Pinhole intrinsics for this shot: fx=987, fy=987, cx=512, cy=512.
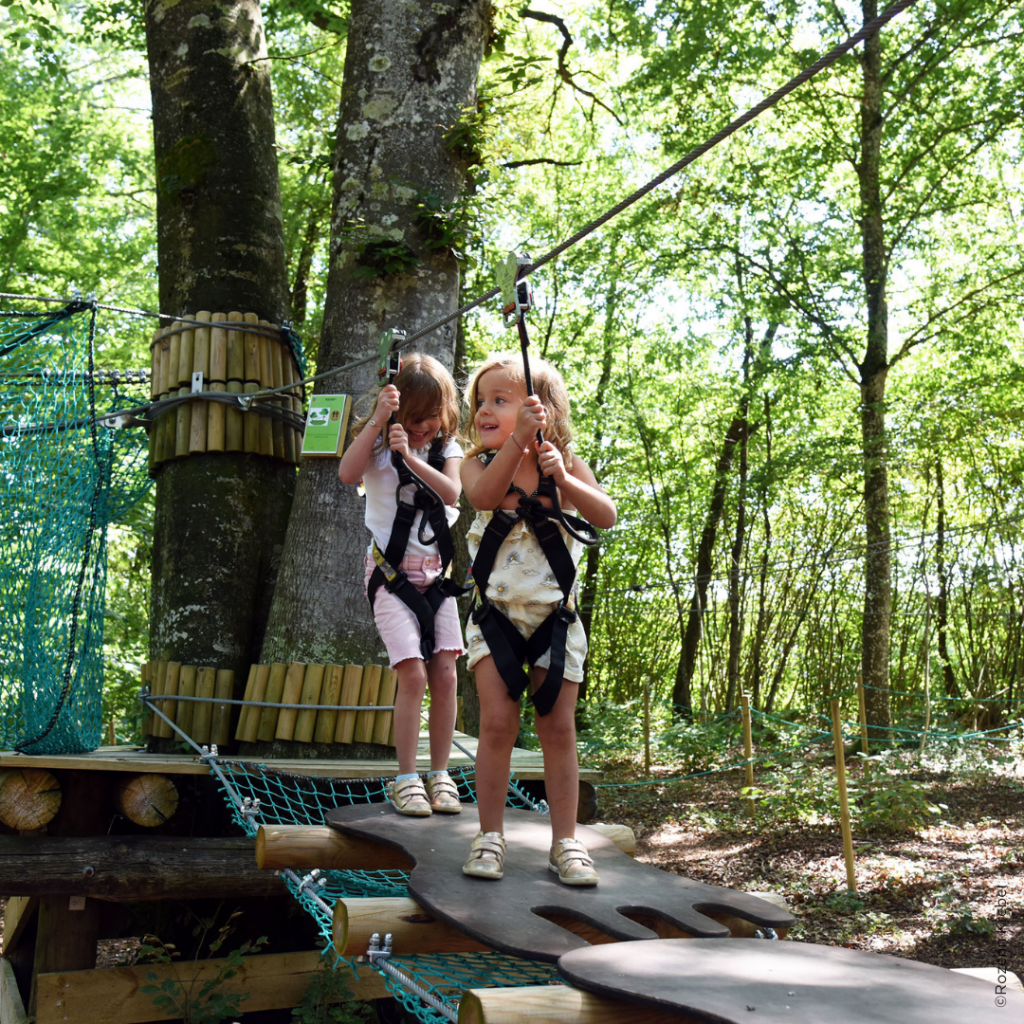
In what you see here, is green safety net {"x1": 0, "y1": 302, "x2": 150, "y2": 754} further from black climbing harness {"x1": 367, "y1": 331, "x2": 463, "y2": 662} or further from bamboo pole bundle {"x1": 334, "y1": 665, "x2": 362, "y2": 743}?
black climbing harness {"x1": 367, "y1": 331, "x2": 463, "y2": 662}

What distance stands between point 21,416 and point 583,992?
3.23 meters

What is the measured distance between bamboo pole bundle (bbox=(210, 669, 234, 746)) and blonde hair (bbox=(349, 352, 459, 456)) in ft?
4.26

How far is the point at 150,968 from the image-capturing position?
312cm

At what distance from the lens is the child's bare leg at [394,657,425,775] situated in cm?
285

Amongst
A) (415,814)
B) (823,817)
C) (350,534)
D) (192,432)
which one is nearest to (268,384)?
(192,432)

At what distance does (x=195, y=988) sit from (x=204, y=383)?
230cm

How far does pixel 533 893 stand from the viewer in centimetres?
209

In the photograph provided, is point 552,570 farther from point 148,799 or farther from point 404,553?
point 148,799

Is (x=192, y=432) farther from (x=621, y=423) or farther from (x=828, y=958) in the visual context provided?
(x=621, y=423)

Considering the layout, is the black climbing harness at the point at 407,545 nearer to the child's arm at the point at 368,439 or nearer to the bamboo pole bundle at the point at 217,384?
the child's arm at the point at 368,439

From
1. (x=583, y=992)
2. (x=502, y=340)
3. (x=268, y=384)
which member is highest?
(x=502, y=340)

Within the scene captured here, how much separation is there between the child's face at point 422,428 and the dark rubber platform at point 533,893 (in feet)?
3.60

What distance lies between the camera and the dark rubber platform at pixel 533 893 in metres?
1.86

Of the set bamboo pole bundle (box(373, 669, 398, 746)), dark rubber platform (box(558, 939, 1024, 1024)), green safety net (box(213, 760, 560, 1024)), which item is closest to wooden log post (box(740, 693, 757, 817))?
green safety net (box(213, 760, 560, 1024))
